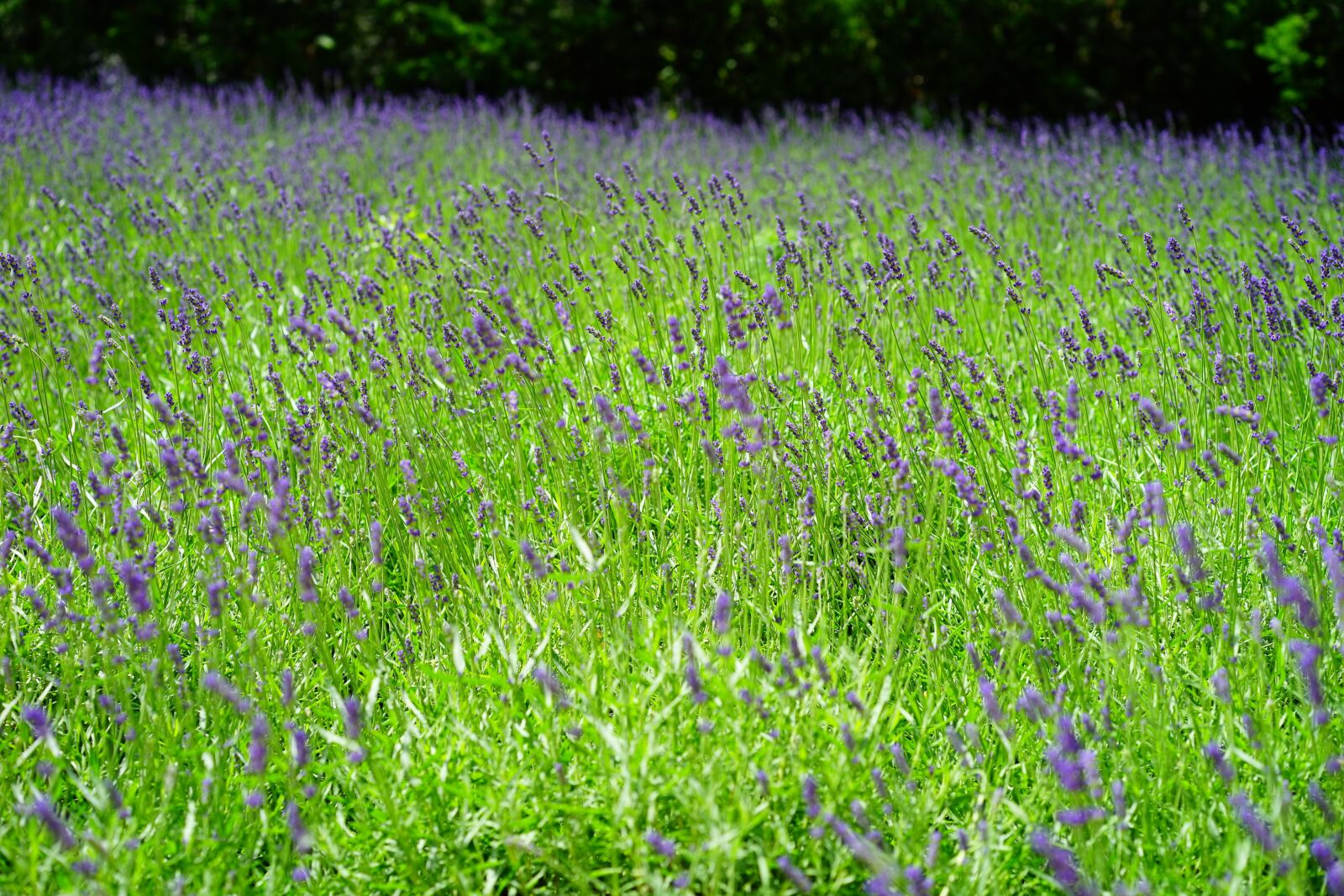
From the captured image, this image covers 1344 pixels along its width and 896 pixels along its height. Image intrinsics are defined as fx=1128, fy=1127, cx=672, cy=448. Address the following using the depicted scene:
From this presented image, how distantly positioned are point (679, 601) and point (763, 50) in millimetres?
8458

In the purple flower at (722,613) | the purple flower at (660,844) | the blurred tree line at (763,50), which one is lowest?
the purple flower at (660,844)

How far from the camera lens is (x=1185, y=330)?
343cm

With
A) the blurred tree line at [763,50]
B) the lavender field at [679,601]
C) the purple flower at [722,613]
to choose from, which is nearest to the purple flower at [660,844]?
the lavender field at [679,601]

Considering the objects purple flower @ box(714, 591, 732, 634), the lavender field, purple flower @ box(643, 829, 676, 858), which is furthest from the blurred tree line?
purple flower @ box(643, 829, 676, 858)

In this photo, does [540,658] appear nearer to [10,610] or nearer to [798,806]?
[798,806]

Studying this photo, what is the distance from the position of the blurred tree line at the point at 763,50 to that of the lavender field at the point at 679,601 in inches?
221

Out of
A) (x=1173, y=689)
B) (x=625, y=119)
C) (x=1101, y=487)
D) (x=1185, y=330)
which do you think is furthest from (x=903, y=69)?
(x=1173, y=689)

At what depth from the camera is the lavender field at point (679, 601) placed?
1876 mm

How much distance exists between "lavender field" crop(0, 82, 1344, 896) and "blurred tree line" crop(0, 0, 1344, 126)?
5618mm

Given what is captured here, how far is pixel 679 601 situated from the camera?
2680 mm

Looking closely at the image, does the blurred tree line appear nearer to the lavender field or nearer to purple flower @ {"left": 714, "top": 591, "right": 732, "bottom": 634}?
the lavender field

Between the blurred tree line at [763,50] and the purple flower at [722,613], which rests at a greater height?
the blurred tree line at [763,50]

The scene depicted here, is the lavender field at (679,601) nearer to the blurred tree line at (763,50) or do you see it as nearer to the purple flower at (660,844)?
the purple flower at (660,844)

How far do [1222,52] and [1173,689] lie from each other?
27.5ft
